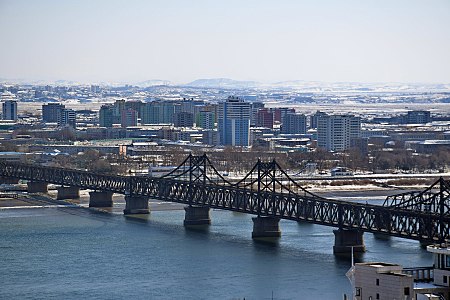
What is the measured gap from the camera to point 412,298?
632 inches

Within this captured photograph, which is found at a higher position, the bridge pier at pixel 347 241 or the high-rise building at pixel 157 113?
the bridge pier at pixel 347 241

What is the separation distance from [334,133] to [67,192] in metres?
31.7

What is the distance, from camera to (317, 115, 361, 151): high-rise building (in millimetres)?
74750

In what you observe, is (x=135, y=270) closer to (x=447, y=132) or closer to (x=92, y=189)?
(x=92, y=189)

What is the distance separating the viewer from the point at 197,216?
1507 inches

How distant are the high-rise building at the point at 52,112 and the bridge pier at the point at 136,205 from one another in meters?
58.7

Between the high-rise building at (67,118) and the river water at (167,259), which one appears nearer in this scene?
the river water at (167,259)

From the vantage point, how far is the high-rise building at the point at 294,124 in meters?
90.2

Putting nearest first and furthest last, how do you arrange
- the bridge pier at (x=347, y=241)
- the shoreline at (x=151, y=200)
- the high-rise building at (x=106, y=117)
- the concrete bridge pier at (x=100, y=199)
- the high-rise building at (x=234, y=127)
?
the bridge pier at (x=347, y=241) → the shoreline at (x=151, y=200) → the concrete bridge pier at (x=100, y=199) → the high-rise building at (x=234, y=127) → the high-rise building at (x=106, y=117)

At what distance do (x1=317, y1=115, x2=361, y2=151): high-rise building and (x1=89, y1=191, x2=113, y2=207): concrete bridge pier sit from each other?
31.3 m

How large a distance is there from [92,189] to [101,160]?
15.3 m

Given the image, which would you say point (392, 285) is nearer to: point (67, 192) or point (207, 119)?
point (67, 192)

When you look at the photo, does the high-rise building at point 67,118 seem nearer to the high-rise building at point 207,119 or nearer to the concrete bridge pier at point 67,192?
the high-rise building at point 207,119

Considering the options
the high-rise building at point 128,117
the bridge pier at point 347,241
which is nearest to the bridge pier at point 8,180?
the bridge pier at point 347,241
